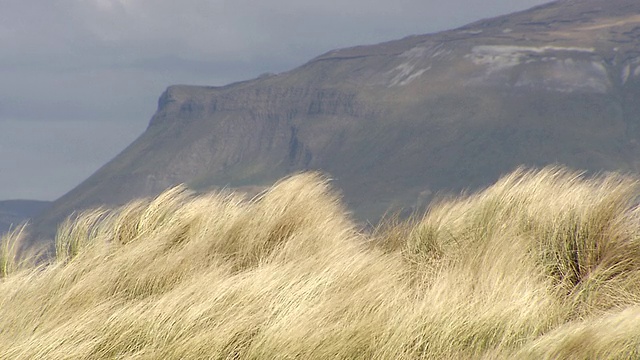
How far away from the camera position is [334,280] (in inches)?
201

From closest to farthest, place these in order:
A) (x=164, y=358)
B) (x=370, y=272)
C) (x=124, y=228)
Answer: (x=164, y=358), (x=370, y=272), (x=124, y=228)

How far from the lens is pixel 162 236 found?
6.14 m

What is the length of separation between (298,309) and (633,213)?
243cm

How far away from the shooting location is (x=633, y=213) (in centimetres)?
581

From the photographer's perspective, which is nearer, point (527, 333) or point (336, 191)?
point (527, 333)

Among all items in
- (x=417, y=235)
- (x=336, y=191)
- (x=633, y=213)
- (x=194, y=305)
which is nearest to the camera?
Result: (x=194, y=305)

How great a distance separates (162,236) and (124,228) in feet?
2.37

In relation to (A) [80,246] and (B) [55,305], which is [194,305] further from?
(A) [80,246]

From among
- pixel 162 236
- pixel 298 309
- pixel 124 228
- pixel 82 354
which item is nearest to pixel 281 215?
pixel 162 236

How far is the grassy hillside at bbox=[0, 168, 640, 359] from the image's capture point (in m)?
→ 4.54

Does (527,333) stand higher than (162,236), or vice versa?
(162,236)

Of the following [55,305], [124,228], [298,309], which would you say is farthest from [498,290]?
[124,228]

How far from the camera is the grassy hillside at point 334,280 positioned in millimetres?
4535

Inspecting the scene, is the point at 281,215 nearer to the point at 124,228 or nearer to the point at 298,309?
the point at 124,228
